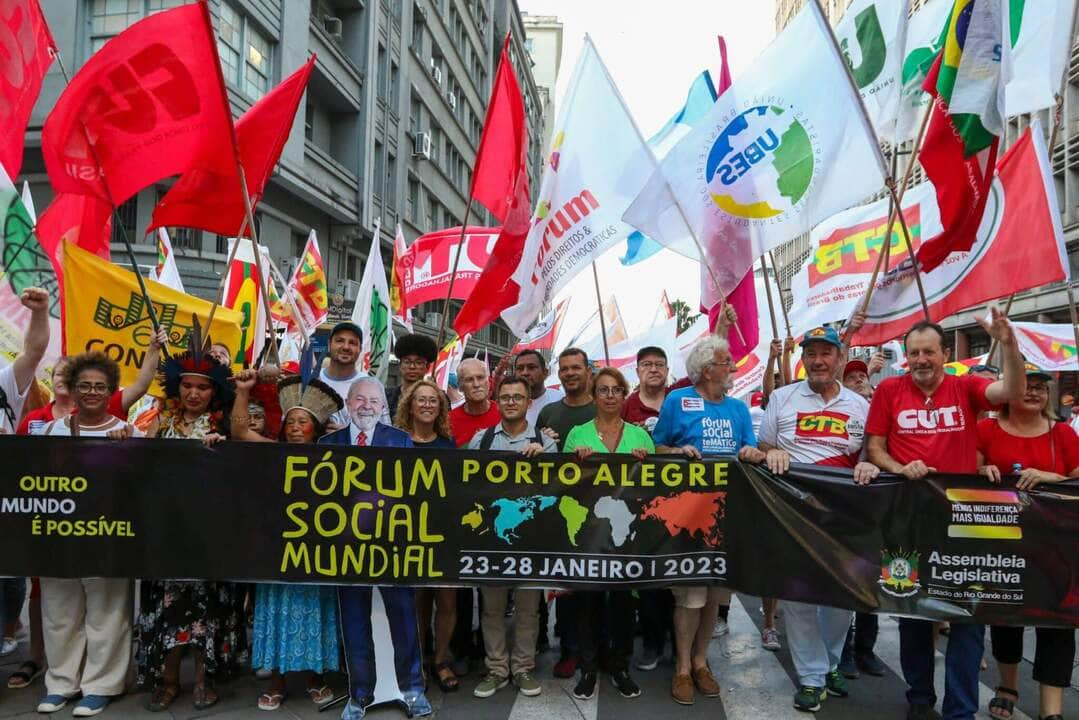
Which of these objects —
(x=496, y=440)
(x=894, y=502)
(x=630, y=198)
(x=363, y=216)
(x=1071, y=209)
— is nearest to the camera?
(x=894, y=502)

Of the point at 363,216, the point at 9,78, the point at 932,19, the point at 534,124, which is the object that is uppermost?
the point at 534,124

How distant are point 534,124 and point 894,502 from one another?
6829 centimetres

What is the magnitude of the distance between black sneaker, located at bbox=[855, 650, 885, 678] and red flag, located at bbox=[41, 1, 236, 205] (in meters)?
5.27

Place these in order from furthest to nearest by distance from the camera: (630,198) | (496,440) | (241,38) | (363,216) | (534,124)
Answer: (534,124) → (363,216) → (241,38) → (630,198) → (496,440)

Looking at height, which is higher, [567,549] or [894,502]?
[894,502]

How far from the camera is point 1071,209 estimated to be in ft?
74.4

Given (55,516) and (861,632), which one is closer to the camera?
(55,516)

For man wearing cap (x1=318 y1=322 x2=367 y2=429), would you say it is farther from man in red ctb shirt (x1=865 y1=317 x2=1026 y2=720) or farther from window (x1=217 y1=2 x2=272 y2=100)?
window (x1=217 y1=2 x2=272 y2=100)

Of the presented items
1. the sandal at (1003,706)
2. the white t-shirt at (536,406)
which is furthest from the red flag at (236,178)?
the sandal at (1003,706)

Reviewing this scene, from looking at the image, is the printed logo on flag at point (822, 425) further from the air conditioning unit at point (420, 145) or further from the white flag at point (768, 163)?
the air conditioning unit at point (420, 145)

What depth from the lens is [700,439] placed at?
15.1ft

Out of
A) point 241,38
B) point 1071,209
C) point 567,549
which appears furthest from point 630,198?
point 1071,209

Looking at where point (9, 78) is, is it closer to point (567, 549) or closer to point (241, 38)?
point (567, 549)

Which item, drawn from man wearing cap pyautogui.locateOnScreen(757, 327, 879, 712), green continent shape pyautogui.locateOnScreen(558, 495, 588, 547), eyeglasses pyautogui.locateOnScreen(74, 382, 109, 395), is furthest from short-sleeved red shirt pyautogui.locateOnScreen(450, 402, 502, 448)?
eyeglasses pyautogui.locateOnScreen(74, 382, 109, 395)
